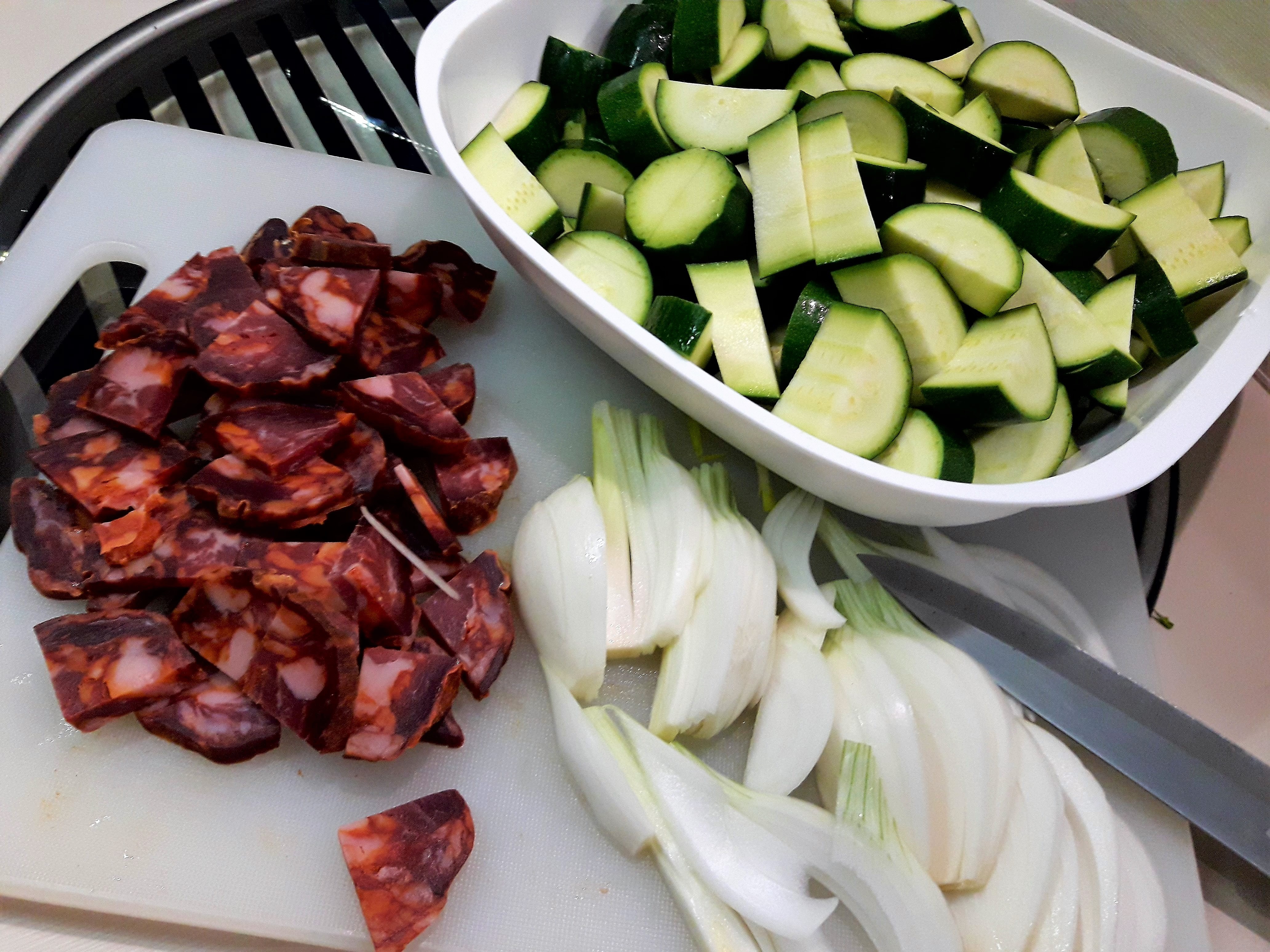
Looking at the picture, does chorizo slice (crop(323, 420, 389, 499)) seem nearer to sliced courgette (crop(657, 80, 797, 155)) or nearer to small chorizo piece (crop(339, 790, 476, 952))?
small chorizo piece (crop(339, 790, 476, 952))

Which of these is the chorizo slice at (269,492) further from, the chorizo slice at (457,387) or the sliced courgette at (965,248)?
the sliced courgette at (965,248)

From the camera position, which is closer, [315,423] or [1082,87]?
[315,423]

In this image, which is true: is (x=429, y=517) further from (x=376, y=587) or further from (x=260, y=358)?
(x=260, y=358)

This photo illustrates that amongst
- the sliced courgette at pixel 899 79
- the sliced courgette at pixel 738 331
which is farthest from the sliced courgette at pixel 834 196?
the sliced courgette at pixel 899 79

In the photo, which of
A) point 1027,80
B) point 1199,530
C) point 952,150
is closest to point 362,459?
point 952,150

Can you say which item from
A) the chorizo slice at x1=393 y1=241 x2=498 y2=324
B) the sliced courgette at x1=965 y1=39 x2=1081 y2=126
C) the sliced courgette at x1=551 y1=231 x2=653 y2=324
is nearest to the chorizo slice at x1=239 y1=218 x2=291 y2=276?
the chorizo slice at x1=393 y1=241 x2=498 y2=324

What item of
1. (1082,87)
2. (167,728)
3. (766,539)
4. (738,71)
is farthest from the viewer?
(1082,87)

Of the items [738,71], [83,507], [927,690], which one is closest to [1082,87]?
[738,71]

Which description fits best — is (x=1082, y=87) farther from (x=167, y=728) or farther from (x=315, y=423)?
(x=167, y=728)
